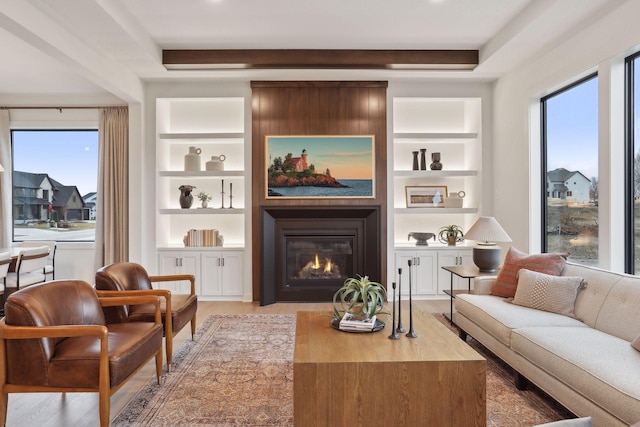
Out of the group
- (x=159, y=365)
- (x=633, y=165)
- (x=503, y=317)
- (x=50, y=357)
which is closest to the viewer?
(x=50, y=357)

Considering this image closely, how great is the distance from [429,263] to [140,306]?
3.64 meters

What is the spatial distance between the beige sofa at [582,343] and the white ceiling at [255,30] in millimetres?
2351

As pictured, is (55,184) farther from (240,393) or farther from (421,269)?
(421,269)

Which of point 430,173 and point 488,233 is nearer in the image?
point 488,233

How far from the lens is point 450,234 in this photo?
5.52m

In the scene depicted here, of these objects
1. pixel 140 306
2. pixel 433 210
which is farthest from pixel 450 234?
pixel 140 306

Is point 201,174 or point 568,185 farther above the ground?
point 201,174

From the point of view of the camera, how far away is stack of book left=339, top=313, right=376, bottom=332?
257 centimetres

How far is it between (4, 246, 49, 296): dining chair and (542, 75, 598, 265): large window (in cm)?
602

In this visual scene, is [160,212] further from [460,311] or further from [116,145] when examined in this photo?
[460,311]

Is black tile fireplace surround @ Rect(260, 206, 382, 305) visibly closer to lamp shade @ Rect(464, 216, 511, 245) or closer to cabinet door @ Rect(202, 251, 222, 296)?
cabinet door @ Rect(202, 251, 222, 296)

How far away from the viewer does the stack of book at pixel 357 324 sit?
8.45ft

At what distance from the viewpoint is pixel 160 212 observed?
5.46m

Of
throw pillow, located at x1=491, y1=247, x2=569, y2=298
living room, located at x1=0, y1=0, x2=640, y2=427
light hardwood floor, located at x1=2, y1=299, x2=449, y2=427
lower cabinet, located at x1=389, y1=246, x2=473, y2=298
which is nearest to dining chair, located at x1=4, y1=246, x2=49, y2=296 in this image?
living room, located at x1=0, y1=0, x2=640, y2=427
